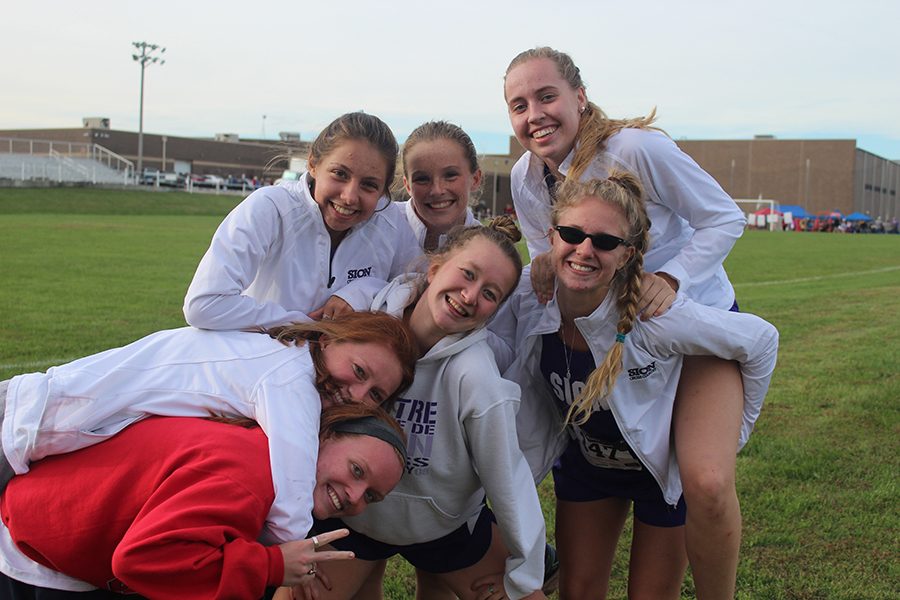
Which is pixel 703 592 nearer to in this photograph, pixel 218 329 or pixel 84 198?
pixel 218 329

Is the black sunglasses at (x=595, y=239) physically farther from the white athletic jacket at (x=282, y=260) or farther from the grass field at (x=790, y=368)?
the grass field at (x=790, y=368)

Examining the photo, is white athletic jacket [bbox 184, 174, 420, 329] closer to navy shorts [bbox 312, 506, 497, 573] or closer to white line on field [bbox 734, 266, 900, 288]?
navy shorts [bbox 312, 506, 497, 573]

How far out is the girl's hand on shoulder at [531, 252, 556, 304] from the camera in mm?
3342

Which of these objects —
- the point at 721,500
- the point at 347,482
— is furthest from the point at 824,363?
the point at 347,482

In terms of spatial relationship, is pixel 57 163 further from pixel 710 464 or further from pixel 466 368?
pixel 710 464

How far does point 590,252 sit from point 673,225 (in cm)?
73

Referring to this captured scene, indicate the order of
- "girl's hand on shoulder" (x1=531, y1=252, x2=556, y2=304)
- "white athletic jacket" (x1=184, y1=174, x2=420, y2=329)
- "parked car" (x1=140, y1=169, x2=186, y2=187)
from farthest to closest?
"parked car" (x1=140, y1=169, x2=186, y2=187) < "girl's hand on shoulder" (x1=531, y1=252, x2=556, y2=304) < "white athletic jacket" (x1=184, y1=174, x2=420, y2=329)

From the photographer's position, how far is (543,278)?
3.36 metres

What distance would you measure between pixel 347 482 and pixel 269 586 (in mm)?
393

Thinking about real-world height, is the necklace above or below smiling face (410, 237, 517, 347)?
below

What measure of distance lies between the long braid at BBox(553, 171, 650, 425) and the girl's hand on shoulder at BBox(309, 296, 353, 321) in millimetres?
899

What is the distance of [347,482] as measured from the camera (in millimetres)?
2504

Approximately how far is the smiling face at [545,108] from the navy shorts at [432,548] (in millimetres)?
1667

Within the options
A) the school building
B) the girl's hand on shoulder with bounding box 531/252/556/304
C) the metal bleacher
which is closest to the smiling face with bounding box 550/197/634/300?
the girl's hand on shoulder with bounding box 531/252/556/304
